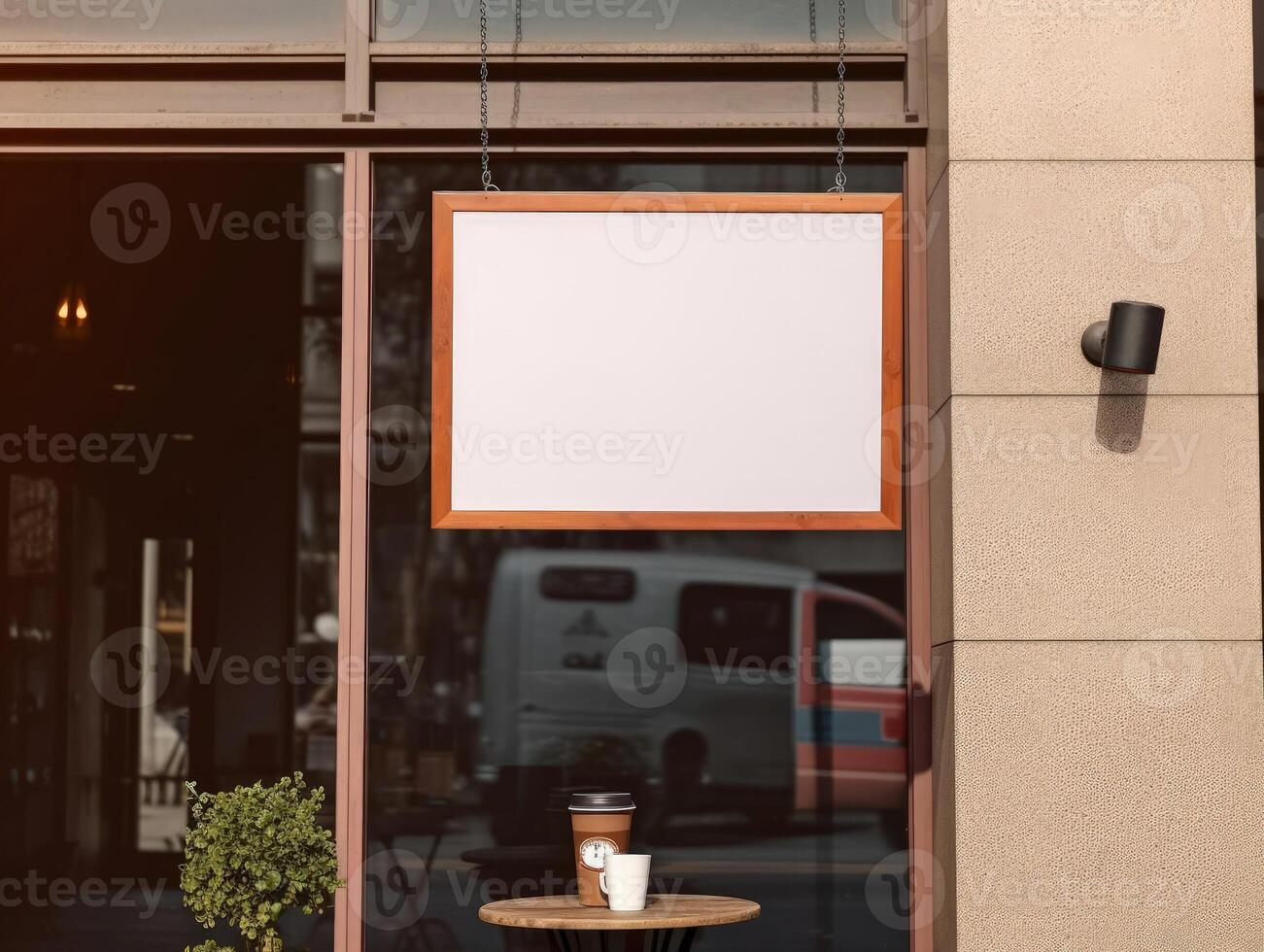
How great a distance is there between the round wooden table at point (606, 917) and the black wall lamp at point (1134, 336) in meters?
1.90

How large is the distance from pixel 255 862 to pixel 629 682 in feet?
34.6

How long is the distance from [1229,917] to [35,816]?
9842 mm

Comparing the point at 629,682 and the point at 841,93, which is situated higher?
the point at 841,93

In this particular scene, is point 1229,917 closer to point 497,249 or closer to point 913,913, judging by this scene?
point 913,913

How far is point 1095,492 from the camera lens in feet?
15.2

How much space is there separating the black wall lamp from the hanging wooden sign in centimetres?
68

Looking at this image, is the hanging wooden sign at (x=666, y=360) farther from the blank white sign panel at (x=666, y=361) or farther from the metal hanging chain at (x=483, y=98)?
the metal hanging chain at (x=483, y=98)

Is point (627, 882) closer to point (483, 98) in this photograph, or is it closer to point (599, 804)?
point (599, 804)

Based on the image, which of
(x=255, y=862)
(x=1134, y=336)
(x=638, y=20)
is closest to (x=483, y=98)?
(x=638, y=20)

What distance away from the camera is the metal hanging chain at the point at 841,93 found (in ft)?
16.4

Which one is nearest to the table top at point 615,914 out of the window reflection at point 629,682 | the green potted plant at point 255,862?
the green potted plant at point 255,862

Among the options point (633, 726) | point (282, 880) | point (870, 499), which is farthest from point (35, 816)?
point (870, 499)

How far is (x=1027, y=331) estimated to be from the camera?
4.70 meters

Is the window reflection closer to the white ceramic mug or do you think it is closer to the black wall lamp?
the white ceramic mug
